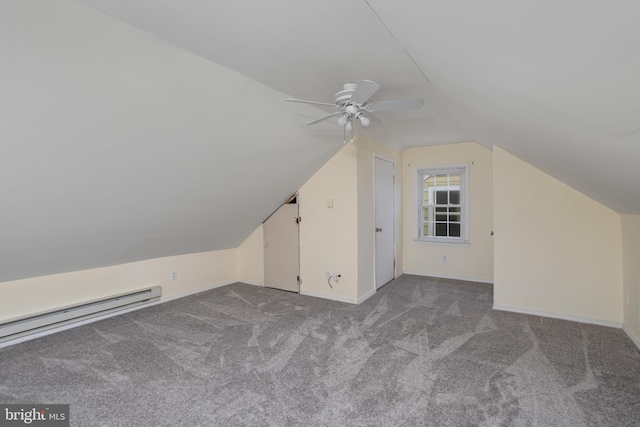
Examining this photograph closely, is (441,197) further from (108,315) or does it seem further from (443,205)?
(108,315)

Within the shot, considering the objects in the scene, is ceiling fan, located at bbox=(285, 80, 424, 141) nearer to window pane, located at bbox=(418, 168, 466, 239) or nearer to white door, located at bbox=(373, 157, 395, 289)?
white door, located at bbox=(373, 157, 395, 289)

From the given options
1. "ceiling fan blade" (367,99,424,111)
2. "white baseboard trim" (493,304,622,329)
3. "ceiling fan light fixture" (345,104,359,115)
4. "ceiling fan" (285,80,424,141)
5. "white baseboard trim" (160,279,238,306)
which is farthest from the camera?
"white baseboard trim" (160,279,238,306)

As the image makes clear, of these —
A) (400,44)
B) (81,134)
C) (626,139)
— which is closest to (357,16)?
(400,44)

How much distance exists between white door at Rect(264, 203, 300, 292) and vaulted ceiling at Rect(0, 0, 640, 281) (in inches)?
54.5

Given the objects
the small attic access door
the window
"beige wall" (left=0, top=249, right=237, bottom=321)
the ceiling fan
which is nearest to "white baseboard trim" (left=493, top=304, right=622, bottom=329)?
the window

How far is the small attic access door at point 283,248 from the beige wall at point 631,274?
3719mm

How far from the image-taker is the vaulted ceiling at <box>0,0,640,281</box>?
1107mm

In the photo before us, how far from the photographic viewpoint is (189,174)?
3.05m

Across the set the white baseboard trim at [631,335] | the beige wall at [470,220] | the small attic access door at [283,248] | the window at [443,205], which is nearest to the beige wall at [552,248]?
the white baseboard trim at [631,335]

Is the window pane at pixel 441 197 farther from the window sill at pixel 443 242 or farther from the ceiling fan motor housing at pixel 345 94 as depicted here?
the ceiling fan motor housing at pixel 345 94

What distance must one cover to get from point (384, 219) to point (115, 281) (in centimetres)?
383

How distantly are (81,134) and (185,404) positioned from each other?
1943 millimetres

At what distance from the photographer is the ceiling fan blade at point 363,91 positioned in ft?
6.39

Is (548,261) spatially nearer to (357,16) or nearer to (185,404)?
(357,16)
